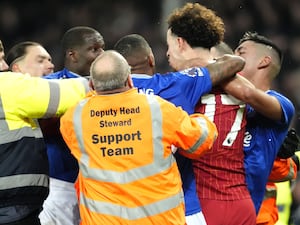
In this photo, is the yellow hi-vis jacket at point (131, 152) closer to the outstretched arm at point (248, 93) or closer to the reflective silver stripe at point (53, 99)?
the reflective silver stripe at point (53, 99)

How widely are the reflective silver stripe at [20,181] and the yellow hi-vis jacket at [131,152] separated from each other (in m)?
0.30

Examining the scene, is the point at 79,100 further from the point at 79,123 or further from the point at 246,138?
the point at 246,138

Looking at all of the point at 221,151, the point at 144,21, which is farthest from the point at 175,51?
the point at 144,21

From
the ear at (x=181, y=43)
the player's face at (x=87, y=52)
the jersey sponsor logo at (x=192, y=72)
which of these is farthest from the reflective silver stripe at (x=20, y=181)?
the player's face at (x=87, y=52)

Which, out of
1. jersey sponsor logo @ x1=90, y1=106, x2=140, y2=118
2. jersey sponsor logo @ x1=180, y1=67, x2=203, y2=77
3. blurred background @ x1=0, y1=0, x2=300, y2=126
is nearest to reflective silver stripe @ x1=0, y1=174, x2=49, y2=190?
jersey sponsor logo @ x1=90, y1=106, x2=140, y2=118

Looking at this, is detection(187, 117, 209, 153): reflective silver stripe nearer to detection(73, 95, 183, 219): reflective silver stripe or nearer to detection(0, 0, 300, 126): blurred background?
detection(73, 95, 183, 219): reflective silver stripe

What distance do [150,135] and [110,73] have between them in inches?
13.6

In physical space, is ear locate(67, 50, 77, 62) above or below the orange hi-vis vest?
above

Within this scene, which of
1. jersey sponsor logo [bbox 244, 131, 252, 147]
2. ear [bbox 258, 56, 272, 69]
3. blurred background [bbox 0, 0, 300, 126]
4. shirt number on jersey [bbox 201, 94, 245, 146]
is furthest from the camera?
blurred background [bbox 0, 0, 300, 126]

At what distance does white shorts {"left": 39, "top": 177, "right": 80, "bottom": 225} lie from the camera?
4.43 meters

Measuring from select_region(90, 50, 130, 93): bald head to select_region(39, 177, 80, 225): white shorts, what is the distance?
1.12 metres

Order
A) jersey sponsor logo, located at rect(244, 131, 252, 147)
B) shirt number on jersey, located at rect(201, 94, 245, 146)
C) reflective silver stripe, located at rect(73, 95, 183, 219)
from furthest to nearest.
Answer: jersey sponsor logo, located at rect(244, 131, 252, 147) < shirt number on jersey, located at rect(201, 94, 245, 146) < reflective silver stripe, located at rect(73, 95, 183, 219)

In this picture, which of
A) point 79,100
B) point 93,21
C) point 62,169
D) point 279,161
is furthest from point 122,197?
point 93,21

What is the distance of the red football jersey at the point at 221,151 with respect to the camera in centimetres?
392
